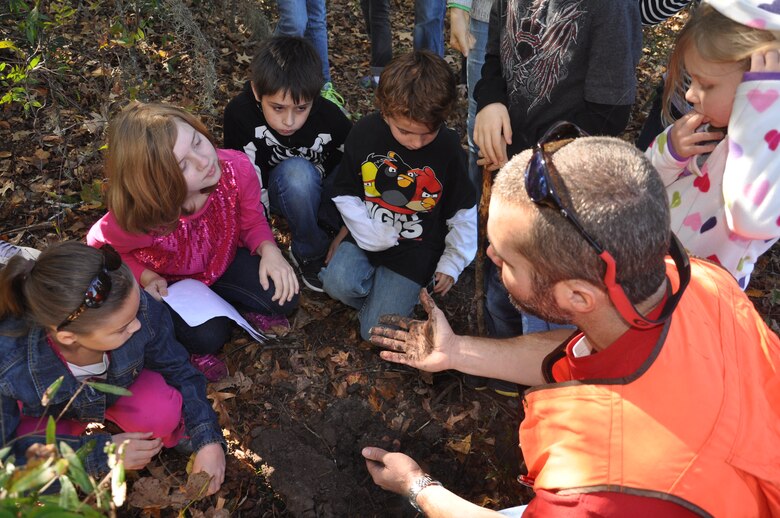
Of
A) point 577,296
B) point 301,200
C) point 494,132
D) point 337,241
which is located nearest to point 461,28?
point 494,132

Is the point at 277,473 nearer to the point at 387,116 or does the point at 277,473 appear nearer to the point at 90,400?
the point at 90,400

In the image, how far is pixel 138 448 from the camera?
8.75 feet

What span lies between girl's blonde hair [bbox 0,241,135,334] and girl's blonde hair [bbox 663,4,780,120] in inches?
100

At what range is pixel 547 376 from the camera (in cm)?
230

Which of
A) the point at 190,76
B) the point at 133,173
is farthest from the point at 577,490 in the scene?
the point at 190,76

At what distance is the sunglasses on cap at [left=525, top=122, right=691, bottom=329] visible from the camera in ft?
5.42

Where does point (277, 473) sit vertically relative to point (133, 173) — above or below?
below

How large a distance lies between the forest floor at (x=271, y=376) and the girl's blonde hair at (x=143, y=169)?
40.2 inches

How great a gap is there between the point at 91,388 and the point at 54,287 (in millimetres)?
581

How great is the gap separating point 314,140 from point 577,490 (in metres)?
2.86

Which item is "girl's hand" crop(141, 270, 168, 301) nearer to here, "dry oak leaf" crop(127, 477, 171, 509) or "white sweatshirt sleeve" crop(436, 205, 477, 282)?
"dry oak leaf" crop(127, 477, 171, 509)

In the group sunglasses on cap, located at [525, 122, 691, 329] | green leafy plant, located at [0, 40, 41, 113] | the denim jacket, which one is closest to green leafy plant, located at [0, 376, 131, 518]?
the denim jacket

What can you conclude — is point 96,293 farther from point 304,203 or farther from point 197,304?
point 304,203

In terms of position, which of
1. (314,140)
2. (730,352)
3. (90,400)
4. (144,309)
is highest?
(730,352)
